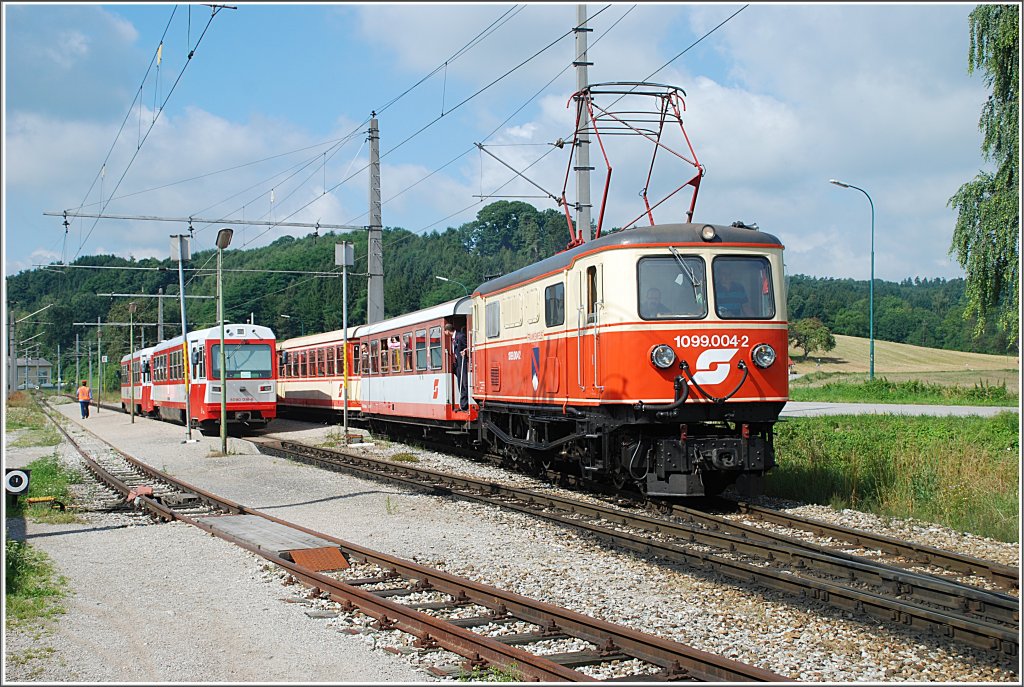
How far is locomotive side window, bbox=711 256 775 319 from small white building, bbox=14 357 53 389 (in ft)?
357

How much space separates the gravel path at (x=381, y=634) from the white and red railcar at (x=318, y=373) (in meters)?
15.5

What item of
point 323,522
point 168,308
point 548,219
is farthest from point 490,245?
point 323,522

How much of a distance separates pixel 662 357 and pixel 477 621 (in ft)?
17.6

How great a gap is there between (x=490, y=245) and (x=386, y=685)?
59.8 m

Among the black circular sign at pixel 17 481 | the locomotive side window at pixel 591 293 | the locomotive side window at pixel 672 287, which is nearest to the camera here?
the black circular sign at pixel 17 481

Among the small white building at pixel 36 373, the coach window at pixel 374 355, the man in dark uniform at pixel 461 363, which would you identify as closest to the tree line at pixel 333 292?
the small white building at pixel 36 373

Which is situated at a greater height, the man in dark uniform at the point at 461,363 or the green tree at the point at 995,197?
the green tree at the point at 995,197

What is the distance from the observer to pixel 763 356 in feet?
39.2

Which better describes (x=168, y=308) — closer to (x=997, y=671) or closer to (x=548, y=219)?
(x=548, y=219)

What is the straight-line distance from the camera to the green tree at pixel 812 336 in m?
71.2

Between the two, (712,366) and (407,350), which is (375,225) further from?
(712,366)

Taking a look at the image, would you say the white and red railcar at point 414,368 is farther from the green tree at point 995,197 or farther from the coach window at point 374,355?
the green tree at point 995,197

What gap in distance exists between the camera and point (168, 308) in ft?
295

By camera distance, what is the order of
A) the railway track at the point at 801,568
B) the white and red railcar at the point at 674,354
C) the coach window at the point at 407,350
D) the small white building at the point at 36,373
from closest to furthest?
1. the railway track at the point at 801,568
2. the white and red railcar at the point at 674,354
3. the coach window at the point at 407,350
4. the small white building at the point at 36,373
